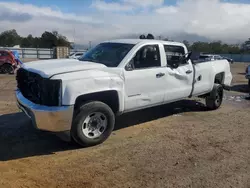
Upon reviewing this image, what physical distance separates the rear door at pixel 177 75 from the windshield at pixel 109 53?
1.11m

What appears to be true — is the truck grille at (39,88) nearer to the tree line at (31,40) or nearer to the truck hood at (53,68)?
the truck hood at (53,68)

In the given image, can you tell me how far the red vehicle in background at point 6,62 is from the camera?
19.5 m

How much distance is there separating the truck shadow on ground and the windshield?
5.05 feet

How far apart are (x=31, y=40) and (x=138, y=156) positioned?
92814 mm

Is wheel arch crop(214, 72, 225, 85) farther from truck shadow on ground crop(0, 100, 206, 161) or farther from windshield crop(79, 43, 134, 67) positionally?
windshield crop(79, 43, 134, 67)

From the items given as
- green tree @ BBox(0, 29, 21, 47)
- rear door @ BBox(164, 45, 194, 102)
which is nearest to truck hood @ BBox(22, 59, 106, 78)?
rear door @ BBox(164, 45, 194, 102)

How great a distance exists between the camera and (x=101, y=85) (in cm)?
520

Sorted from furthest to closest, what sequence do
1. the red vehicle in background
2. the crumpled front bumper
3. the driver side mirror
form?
the red vehicle in background < the driver side mirror < the crumpled front bumper

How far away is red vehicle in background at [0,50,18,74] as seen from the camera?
19547mm

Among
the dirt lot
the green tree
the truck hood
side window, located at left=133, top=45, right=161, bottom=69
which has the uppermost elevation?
the green tree

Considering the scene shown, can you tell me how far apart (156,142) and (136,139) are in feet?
1.32

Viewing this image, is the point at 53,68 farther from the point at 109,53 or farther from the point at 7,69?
the point at 7,69

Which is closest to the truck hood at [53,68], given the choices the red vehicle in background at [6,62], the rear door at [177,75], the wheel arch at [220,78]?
the rear door at [177,75]

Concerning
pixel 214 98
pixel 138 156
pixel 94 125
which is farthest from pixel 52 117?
pixel 214 98
